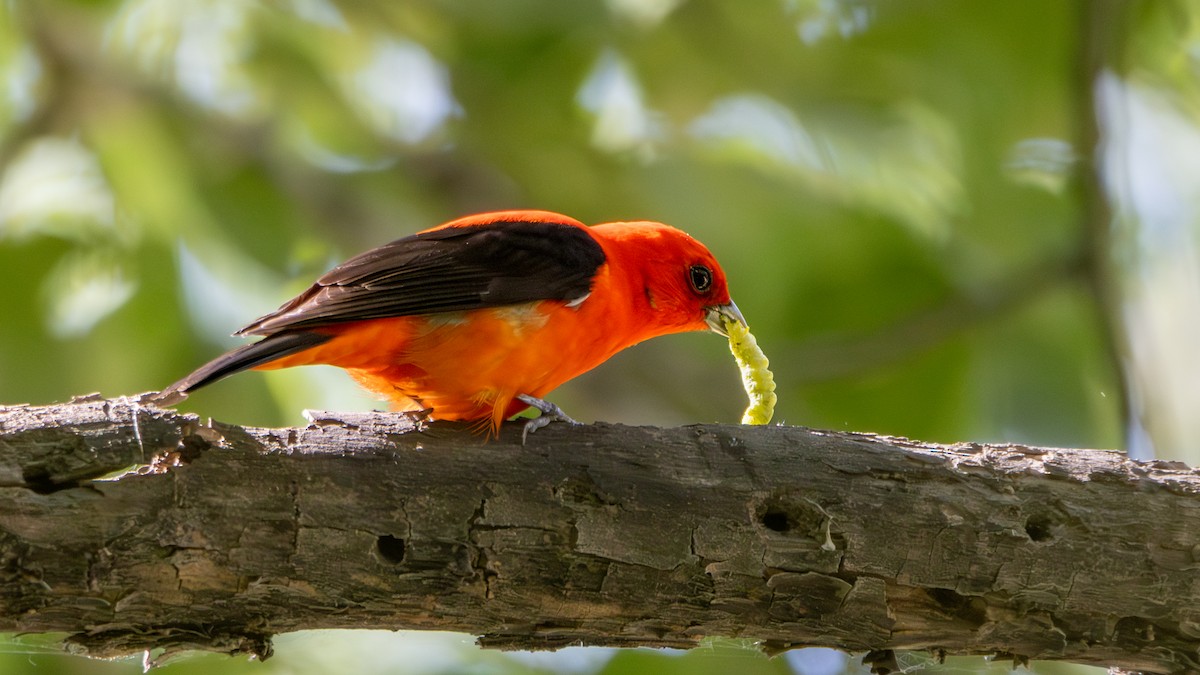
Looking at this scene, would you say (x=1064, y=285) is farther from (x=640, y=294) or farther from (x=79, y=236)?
(x=79, y=236)

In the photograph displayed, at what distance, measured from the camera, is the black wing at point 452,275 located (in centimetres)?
435

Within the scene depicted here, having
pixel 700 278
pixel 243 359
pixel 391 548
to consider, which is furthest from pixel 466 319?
pixel 700 278

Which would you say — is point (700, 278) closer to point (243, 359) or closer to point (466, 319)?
point (466, 319)

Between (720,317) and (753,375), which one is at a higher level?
(720,317)

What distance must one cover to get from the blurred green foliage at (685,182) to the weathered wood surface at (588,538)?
3.42m

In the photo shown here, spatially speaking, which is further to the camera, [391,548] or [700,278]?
[700,278]

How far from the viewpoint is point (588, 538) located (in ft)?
11.4

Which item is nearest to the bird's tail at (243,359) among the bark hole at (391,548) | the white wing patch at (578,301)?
the bark hole at (391,548)

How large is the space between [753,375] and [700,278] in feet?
1.84

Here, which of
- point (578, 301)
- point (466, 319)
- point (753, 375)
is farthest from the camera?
point (753, 375)

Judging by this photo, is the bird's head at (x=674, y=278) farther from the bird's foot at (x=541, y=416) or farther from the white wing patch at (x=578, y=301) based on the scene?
the bird's foot at (x=541, y=416)

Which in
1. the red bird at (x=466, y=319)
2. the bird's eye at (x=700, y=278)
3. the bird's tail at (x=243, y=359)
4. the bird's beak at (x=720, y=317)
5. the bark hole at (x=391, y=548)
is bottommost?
the bark hole at (x=391, y=548)

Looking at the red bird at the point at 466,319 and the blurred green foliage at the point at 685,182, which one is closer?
the red bird at the point at 466,319

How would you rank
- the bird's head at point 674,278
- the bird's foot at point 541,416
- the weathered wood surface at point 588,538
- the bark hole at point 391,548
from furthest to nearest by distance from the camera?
the bird's head at point 674,278
the bird's foot at point 541,416
the bark hole at point 391,548
the weathered wood surface at point 588,538
